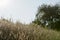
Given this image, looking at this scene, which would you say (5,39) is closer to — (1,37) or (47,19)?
(1,37)

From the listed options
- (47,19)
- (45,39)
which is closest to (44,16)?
(47,19)

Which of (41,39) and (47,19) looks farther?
(47,19)

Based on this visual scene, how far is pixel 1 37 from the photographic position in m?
5.70

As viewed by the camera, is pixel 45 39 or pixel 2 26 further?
pixel 45 39

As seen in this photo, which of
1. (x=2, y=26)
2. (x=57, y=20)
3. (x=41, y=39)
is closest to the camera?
(x=2, y=26)

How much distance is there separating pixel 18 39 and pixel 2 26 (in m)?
0.64

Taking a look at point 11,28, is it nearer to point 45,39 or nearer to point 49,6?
point 45,39

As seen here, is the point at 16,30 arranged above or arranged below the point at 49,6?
below

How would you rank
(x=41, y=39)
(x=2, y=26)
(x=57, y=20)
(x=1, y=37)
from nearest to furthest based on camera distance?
(x=1, y=37), (x=2, y=26), (x=41, y=39), (x=57, y=20)

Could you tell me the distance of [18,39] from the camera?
5914 millimetres

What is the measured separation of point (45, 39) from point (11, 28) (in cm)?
120

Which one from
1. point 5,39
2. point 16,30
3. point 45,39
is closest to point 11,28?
point 16,30

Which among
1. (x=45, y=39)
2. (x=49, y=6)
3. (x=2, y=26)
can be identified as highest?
(x=49, y=6)

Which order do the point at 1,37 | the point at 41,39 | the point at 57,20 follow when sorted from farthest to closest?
the point at 57,20
the point at 41,39
the point at 1,37
